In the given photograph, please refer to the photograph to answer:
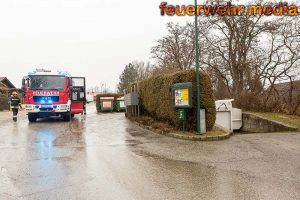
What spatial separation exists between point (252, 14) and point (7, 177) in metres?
25.5

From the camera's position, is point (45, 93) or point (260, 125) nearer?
point (260, 125)

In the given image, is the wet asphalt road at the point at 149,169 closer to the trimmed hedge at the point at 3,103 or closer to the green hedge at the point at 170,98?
the green hedge at the point at 170,98

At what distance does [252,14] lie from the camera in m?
26.5

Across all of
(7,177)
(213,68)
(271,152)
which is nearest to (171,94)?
(271,152)

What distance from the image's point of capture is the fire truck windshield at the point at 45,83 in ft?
56.0

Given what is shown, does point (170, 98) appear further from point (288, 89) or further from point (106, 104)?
point (106, 104)

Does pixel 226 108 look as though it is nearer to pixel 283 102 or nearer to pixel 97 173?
pixel 283 102

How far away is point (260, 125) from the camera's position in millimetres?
16766

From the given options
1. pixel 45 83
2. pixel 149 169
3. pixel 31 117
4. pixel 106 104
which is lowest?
pixel 149 169

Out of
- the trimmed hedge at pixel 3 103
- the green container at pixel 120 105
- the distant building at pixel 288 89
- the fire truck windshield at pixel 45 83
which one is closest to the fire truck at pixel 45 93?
the fire truck windshield at pixel 45 83

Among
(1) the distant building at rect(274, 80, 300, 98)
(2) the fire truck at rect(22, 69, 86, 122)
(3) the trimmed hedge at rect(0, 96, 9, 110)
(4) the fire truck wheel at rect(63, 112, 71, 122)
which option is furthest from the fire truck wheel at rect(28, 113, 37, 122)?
(3) the trimmed hedge at rect(0, 96, 9, 110)

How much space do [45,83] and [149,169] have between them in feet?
41.0

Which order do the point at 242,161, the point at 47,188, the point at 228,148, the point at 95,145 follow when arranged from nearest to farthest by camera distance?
the point at 47,188 < the point at 242,161 < the point at 228,148 < the point at 95,145

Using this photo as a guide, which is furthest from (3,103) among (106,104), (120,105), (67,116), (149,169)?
(149,169)
